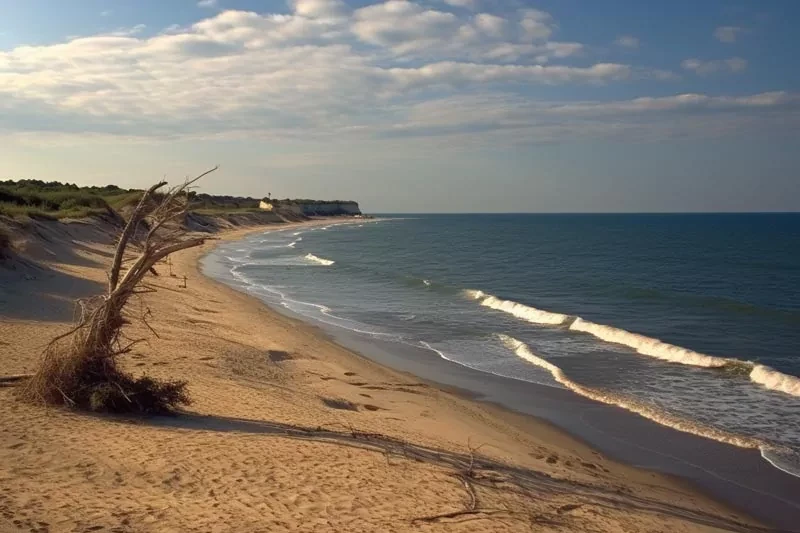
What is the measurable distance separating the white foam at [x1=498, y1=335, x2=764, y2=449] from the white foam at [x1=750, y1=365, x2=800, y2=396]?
13.1 feet

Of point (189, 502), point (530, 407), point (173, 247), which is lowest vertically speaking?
point (530, 407)

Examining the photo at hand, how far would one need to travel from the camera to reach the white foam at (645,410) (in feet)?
39.8

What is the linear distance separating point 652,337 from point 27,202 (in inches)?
1662

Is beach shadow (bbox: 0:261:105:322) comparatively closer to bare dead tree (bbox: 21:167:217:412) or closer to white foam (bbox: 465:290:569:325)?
bare dead tree (bbox: 21:167:217:412)

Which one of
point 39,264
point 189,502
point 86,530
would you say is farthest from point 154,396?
point 39,264

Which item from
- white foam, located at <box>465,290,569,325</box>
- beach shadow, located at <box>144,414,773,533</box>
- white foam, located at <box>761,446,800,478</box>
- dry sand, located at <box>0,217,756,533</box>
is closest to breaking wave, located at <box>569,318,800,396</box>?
white foam, located at <box>465,290,569,325</box>

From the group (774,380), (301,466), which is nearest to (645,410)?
(774,380)

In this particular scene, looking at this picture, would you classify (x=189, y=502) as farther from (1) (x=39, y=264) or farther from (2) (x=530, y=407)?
(1) (x=39, y=264)

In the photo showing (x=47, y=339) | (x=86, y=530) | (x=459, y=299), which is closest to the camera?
(x=86, y=530)

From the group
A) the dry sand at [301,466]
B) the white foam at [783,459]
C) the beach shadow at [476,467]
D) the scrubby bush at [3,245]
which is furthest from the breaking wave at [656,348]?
the scrubby bush at [3,245]

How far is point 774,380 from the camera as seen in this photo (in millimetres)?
16109

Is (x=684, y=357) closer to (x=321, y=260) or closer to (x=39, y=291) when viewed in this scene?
(x=39, y=291)

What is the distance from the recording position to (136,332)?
16656 mm

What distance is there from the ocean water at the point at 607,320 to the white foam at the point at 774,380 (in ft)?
0.12
